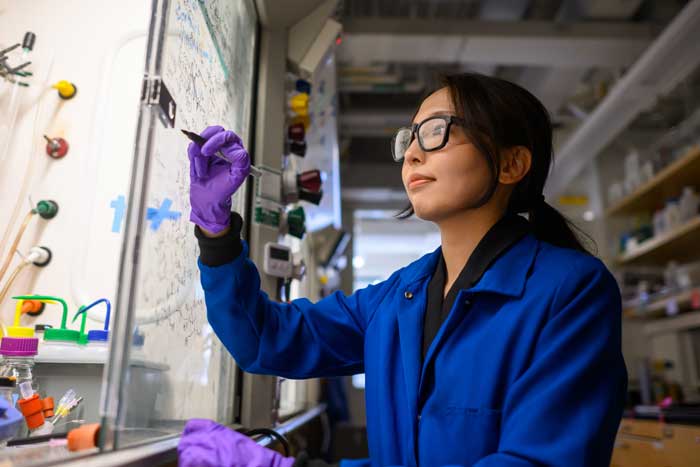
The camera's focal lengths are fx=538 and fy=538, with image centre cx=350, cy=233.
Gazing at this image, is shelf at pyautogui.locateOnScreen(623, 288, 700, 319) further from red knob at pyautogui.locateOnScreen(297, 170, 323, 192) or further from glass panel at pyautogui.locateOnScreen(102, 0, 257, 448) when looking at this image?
glass panel at pyautogui.locateOnScreen(102, 0, 257, 448)

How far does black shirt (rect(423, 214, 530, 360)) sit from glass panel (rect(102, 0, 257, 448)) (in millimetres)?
503

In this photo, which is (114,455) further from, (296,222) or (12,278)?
(296,222)

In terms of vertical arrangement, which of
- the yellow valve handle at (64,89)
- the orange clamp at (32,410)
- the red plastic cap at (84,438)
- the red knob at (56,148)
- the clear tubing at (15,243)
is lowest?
the red plastic cap at (84,438)

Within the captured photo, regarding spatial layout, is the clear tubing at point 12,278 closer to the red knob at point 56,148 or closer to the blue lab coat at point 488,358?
the red knob at point 56,148

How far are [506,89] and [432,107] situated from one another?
161 millimetres

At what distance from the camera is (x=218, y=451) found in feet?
2.66

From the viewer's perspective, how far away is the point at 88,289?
1631mm

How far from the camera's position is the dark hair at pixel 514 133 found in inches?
42.9

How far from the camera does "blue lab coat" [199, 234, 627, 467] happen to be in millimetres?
811

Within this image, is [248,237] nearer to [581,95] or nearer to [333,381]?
[333,381]

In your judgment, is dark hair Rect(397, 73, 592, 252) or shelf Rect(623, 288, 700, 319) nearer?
dark hair Rect(397, 73, 592, 252)

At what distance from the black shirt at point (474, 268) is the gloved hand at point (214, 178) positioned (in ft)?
1.48

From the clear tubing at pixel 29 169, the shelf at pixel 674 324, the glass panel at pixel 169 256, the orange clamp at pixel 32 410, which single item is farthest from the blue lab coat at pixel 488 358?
the shelf at pixel 674 324

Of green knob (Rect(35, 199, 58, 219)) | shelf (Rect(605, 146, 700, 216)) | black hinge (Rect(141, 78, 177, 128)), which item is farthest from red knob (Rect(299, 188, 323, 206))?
shelf (Rect(605, 146, 700, 216))
